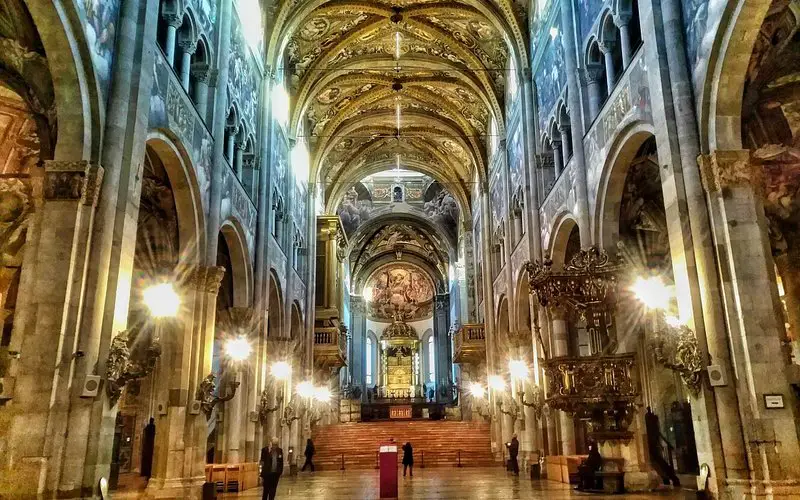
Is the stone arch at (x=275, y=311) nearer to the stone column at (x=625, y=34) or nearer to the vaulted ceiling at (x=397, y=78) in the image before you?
the vaulted ceiling at (x=397, y=78)

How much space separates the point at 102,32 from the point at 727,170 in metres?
9.84

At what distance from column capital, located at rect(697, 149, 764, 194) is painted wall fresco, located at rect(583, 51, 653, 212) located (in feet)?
7.04

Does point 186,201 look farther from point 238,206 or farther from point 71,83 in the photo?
point 71,83

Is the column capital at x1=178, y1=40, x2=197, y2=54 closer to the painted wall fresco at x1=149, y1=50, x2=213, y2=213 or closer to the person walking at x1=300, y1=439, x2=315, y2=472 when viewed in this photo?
the painted wall fresco at x1=149, y1=50, x2=213, y2=213

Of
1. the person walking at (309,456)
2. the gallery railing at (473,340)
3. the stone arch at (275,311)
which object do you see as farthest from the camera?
the gallery railing at (473,340)

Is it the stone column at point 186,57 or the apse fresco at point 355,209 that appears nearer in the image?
the stone column at point 186,57

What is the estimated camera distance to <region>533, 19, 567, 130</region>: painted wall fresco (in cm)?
1805

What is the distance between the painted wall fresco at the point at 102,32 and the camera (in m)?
9.46

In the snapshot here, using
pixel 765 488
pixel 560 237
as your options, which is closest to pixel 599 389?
pixel 765 488

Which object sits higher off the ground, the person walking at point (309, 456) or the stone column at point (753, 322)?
the stone column at point (753, 322)

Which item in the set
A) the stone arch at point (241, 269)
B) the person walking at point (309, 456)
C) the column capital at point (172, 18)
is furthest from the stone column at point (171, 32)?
the person walking at point (309, 456)

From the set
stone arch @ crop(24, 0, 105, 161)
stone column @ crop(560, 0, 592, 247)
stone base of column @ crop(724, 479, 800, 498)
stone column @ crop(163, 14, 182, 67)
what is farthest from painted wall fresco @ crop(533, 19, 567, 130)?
stone arch @ crop(24, 0, 105, 161)

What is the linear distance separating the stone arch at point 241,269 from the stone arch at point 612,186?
9.57 metres

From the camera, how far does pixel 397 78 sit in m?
29.2
